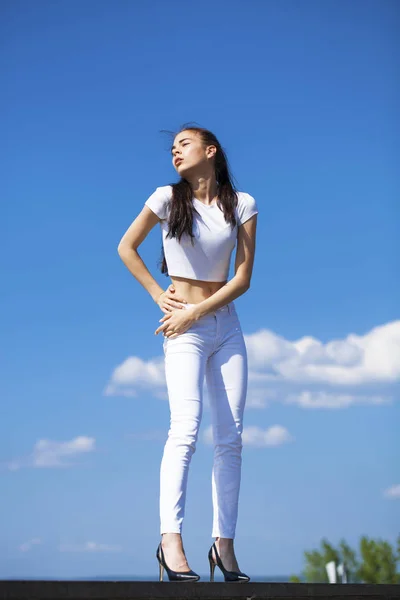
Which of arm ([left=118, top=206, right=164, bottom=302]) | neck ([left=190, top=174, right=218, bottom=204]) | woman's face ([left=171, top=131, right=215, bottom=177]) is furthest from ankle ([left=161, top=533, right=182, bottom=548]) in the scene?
woman's face ([left=171, top=131, right=215, bottom=177])

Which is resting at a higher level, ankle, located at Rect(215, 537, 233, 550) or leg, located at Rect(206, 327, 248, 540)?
leg, located at Rect(206, 327, 248, 540)

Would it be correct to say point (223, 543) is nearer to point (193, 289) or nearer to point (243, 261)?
point (193, 289)

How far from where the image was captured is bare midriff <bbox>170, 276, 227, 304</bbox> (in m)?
3.85

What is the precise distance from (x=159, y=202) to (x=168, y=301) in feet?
1.69

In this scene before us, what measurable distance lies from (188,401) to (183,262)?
729mm

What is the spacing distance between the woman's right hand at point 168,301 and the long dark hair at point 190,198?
0.52ft

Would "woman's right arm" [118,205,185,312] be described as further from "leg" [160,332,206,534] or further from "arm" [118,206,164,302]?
"leg" [160,332,206,534]

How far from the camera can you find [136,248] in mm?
3896

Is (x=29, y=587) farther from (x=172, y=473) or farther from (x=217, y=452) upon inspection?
(x=217, y=452)

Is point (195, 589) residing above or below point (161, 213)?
below

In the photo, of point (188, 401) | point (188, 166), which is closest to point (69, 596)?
point (188, 401)

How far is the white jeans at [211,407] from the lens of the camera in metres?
3.51

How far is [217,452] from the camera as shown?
148 inches

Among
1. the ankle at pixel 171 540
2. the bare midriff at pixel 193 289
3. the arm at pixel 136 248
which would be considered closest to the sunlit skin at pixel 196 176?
the bare midriff at pixel 193 289
